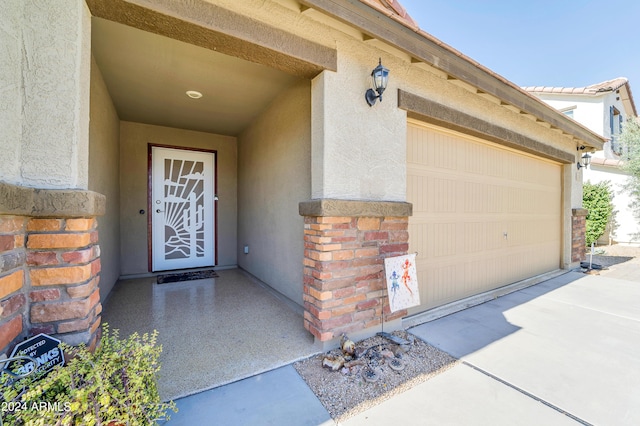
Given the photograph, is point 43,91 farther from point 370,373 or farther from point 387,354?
point 387,354

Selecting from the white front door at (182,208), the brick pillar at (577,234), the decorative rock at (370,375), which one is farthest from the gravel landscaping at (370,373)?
the brick pillar at (577,234)

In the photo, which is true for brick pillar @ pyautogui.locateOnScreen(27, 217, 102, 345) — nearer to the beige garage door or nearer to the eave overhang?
the eave overhang

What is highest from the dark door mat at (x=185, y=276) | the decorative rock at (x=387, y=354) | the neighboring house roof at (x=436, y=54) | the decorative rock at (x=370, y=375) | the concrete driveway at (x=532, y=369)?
the neighboring house roof at (x=436, y=54)

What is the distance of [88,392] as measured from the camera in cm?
118

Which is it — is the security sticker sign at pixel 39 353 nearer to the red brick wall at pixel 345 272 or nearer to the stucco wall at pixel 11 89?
the stucco wall at pixel 11 89

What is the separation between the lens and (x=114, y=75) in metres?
3.23

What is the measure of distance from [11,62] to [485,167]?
5178 millimetres

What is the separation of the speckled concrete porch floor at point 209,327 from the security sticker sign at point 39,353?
76cm

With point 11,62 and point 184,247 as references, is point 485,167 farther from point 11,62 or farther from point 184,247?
point 184,247

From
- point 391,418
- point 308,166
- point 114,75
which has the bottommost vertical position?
point 391,418

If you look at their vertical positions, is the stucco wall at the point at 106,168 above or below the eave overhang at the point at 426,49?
below

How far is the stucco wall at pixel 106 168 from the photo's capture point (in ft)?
9.58

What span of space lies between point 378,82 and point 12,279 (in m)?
2.87

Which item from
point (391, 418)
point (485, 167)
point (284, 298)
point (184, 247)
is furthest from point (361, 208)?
point (184, 247)
